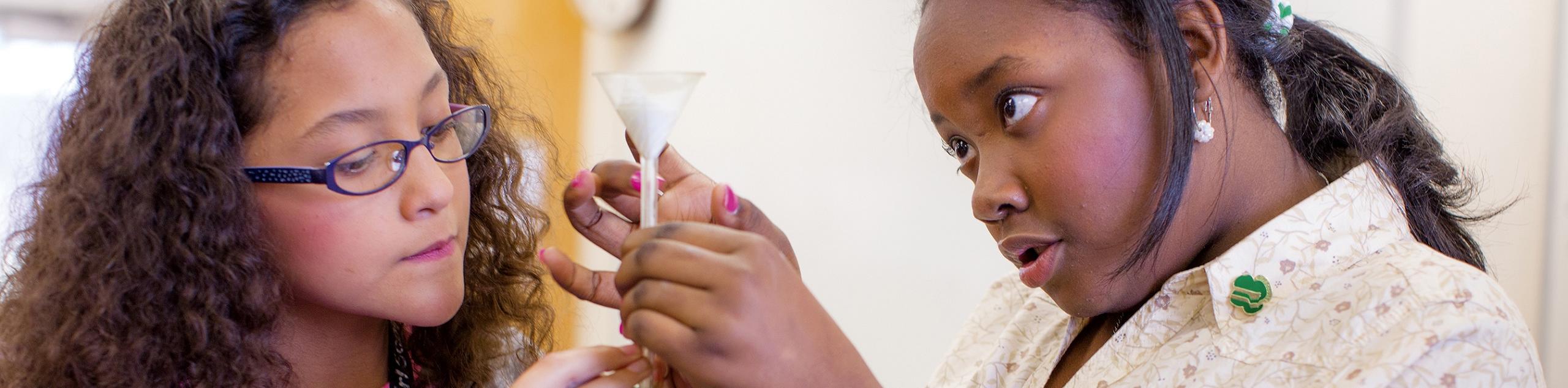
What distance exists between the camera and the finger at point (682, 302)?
738mm

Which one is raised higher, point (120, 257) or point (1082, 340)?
point (120, 257)

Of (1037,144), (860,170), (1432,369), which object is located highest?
(1037,144)

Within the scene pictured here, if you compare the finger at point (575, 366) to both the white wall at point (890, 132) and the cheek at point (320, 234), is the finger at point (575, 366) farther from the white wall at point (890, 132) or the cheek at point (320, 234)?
A: the white wall at point (890, 132)

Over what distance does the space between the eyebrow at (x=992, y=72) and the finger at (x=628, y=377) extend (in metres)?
0.39

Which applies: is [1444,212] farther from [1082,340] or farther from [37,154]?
[37,154]

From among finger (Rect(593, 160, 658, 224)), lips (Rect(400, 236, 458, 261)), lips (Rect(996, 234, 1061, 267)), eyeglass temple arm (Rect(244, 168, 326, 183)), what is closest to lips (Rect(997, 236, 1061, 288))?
lips (Rect(996, 234, 1061, 267))

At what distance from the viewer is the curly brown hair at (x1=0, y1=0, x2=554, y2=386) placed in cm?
104

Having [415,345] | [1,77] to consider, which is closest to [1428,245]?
[415,345]

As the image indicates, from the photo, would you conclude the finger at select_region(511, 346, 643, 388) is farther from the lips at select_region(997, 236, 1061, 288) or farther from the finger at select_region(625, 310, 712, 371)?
the lips at select_region(997, 236, 1061, 288)

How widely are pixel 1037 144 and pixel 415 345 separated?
76 cm

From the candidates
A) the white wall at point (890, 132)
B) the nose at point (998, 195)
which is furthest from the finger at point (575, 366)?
the white wall at point (890, 132)

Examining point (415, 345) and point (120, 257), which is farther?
point (415, 345)

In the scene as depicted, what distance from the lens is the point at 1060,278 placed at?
3.53ft

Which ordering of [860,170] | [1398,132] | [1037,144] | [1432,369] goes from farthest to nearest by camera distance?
[860,170]
[1398,132]
[1037,144]
[1432,369]
